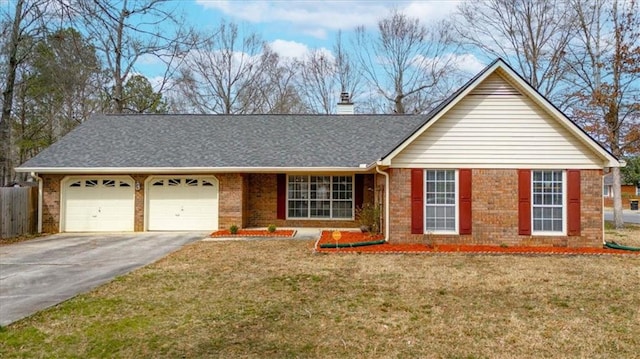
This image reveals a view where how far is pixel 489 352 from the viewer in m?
4.39

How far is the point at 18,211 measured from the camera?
13805mm

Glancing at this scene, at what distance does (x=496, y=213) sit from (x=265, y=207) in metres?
8.49

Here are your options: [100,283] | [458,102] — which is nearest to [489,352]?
[100,283]

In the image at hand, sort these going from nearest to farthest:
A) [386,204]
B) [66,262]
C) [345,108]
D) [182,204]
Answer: [66,262], [386,204], [182,204], [345,108]

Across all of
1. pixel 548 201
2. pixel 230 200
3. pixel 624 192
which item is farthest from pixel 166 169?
pixel 624 192

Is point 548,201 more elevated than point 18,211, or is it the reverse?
point 548,201

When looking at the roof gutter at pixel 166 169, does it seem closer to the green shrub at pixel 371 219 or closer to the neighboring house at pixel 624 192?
the green shrub at pixel 371 219

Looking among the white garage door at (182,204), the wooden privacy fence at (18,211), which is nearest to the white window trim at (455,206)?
the white garage door at (182,204)

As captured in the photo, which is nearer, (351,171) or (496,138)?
(496,138)

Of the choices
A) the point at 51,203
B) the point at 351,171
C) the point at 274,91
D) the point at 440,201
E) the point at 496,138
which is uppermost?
the point at 274,91

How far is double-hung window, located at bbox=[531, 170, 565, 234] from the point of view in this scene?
36.8 feet

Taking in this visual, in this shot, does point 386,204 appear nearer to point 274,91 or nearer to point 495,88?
point 495,88

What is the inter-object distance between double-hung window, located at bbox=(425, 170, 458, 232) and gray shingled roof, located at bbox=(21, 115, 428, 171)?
10.7 feet

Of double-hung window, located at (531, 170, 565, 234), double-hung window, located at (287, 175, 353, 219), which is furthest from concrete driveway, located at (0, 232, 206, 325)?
double-hung window, located at (531, 170, 565, 234)
